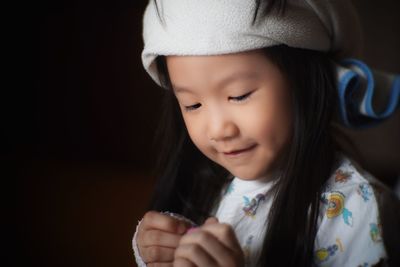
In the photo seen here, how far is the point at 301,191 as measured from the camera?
1.58 feet

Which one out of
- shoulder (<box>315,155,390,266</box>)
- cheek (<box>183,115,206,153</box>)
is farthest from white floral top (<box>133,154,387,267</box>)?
cheek (<box>183,115,206,153</box>)

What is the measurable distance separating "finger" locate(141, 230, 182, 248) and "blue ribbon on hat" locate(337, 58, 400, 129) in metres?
0.28

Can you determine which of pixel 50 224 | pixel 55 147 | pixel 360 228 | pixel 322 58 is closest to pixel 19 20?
pixel 55 147

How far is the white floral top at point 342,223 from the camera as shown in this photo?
446mm

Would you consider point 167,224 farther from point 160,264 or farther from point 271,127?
point 271,127

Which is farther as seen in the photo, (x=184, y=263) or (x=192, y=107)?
(x=192, y=107)

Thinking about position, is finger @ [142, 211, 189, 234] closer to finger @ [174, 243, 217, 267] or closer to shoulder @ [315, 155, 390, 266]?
finger @ [174, 243, 217, 267]

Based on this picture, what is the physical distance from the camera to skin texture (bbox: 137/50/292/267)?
1.39 ft

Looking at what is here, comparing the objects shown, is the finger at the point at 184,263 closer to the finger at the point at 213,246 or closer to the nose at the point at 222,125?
the finger at the point at 213,246

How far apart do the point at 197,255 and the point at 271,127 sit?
18cm

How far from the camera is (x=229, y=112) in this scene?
1.44 ft

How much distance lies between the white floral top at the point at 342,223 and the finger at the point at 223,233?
15 centimetres

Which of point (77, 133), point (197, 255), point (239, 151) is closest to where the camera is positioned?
point (197, 255)

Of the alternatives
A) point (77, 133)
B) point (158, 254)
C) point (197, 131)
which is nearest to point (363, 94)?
point (197, 131)
